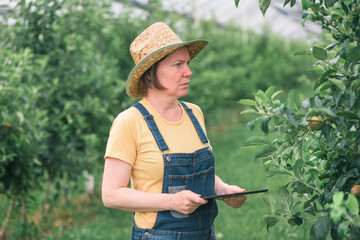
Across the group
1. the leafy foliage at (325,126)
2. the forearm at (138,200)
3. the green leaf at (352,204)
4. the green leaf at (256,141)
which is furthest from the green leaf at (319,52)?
the forearm at (138,200)

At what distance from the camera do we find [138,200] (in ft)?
6.97

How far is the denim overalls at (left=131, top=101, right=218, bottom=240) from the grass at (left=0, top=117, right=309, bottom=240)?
1.23 m

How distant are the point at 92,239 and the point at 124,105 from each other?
2127 mm

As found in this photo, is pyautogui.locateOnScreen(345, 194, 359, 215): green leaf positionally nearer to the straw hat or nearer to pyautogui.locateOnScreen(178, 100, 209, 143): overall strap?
pyautogui.locateOnScreen(178, 100, 209, 143): overall strap

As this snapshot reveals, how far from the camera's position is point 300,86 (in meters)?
21.2

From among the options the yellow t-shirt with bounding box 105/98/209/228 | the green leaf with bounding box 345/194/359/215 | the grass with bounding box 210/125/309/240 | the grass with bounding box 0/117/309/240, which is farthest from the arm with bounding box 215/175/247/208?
the grass with bounding box 0/117/309/240

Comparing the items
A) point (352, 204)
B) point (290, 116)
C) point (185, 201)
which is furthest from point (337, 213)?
point (185, 201)

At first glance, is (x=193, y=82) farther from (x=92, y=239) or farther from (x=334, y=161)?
(x=334, y=161)

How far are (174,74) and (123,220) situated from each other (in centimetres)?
412

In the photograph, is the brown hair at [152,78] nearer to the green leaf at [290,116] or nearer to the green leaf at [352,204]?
the green leaf at [290,116]

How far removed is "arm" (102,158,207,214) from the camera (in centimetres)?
206

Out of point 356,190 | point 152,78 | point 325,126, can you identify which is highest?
point 152,78

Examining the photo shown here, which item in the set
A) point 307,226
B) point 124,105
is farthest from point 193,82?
point 307,226

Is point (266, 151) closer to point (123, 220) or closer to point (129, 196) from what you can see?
point (129, 196)
